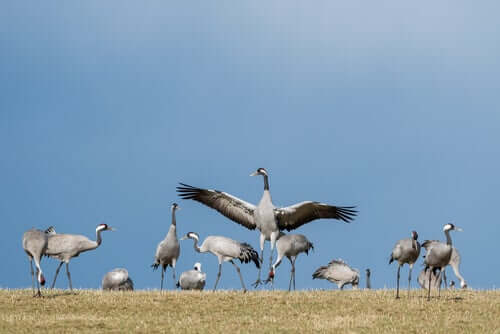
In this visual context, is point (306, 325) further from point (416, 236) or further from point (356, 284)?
point (356, 284)

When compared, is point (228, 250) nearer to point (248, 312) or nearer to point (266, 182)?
point (266, 182)

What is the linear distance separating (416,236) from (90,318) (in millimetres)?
8500

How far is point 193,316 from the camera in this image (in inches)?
725

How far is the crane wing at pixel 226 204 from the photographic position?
25438 millimetres

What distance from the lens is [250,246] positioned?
23781 millimetres

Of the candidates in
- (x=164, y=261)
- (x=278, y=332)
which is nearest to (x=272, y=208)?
(x=164, y=261)

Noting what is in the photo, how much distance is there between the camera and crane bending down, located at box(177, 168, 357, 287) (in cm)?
2495

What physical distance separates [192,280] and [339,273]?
16.5ft

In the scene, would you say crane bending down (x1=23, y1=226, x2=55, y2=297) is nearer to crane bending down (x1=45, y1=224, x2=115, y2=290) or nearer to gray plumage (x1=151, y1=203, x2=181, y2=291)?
crane bending down (x1=45, y1=224, x2=115, y2=290)

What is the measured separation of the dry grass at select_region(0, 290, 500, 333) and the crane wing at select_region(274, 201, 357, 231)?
3.53m

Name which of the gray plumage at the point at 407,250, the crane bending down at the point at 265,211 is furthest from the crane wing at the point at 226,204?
the gray plumage at the point at 407,250

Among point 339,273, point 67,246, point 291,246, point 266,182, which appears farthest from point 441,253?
point 67,246

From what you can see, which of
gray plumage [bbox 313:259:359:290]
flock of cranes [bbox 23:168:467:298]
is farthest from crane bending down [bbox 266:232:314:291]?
gray plumage [bbox 313:259:359:290]

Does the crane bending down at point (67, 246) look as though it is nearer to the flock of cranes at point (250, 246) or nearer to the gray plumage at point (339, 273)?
the flock of cranes at point (250, 246)
